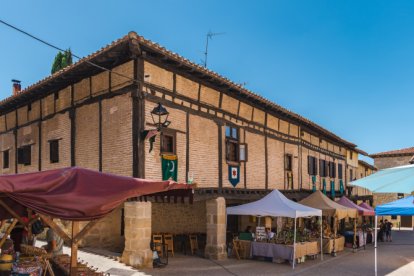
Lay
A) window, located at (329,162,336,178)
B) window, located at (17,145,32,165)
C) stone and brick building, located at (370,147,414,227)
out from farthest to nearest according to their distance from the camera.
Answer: stone and brick building, located at (370,147,414,227)
window, located at (329,162,336,178)
window, located at (17,145,32,165)

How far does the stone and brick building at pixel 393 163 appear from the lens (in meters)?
34.8

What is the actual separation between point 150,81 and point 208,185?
13.2 ft

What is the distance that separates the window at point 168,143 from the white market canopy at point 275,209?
3.57 metres

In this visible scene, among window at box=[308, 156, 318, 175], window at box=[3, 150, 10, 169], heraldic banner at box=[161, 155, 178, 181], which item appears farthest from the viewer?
window at box=[308, 156, 318, 175]

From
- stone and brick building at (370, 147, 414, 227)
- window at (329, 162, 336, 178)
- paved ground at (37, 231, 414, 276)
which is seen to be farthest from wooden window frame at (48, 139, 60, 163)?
stone and brick building at (370, 147, 414, 227)

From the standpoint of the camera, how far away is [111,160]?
11375mm

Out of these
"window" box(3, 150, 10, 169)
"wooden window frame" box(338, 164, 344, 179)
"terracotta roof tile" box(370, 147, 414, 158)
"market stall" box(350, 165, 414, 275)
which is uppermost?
"terracotta roof tile" box(370, 147, 414, 158)

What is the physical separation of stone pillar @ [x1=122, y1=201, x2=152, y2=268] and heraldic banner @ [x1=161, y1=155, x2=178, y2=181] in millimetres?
1078

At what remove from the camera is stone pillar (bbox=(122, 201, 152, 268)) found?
10359mm

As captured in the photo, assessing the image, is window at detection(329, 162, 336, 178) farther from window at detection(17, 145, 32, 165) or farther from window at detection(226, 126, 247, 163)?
window at detection(17, 145, 32, 165)

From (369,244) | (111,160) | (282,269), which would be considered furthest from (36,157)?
(369,244)

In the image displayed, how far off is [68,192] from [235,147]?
1042cm

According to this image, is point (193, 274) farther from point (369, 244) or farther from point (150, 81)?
point (369, 244)

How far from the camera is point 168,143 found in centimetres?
1166
